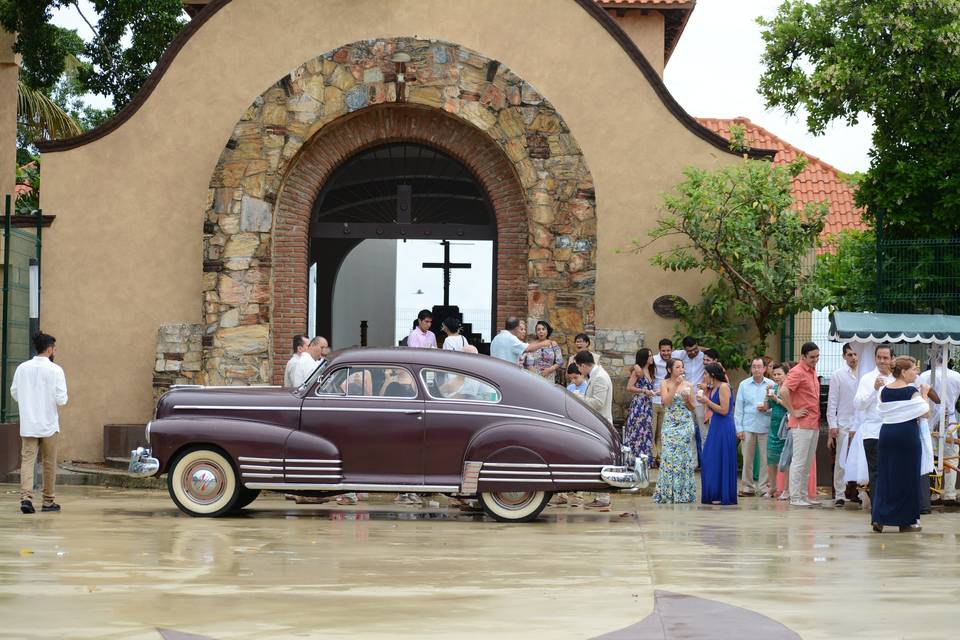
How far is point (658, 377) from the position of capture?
18.1 meters

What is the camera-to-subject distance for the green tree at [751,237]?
61.6 ft

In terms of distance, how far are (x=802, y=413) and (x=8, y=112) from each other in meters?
14.6

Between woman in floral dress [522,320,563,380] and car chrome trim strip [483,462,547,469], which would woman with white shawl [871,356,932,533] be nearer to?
car chrome trim strip [483,462,547,469]

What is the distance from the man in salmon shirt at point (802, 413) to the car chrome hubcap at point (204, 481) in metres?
6.68

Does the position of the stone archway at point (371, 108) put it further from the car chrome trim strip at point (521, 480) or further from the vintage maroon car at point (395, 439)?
the car chrome trim strip at point (521, 480)

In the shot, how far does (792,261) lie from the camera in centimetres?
1891

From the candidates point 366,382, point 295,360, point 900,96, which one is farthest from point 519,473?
Result: point 900,96

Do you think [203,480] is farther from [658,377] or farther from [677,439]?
[658,377]

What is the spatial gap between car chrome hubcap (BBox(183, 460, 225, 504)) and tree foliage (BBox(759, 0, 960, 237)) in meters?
11.7

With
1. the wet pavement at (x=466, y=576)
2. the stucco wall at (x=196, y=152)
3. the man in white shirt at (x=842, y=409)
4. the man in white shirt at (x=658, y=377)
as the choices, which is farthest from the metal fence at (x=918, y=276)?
the wet pavement at (x=466, y=576)

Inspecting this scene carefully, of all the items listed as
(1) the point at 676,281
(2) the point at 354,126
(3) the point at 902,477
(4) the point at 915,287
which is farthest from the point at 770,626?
(2) the point at 354,126

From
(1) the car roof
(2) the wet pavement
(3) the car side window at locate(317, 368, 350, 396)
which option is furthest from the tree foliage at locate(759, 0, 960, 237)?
(3) the car side window at locate(317, 368, 350, 396)

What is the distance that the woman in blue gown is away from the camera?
51.9 ft

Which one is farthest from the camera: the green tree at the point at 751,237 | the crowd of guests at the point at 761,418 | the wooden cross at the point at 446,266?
the wooden cross at the point at 446,266
